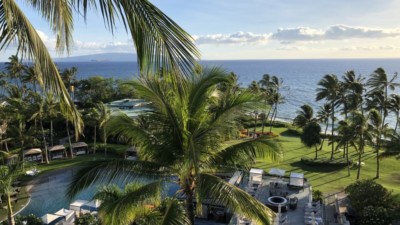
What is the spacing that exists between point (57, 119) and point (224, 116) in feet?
111

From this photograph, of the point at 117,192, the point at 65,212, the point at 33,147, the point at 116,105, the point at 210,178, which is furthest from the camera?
the point at 116,105

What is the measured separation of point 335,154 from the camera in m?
33.1

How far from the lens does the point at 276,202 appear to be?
61.8 feet

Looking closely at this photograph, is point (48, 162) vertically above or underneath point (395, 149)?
underneath

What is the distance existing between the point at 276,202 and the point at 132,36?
17.4 meters

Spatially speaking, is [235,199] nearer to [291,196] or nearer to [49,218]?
[49,218]

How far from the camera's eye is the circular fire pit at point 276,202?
1831 centimetres

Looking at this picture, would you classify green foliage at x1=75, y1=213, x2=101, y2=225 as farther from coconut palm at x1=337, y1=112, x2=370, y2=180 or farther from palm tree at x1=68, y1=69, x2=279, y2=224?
coconut palm at x1=337, y1=112, x2=370, y2=180

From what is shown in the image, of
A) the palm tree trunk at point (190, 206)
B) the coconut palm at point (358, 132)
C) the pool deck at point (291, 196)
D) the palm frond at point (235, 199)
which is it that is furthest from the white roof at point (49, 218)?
the coconut palm at point (358, 132)

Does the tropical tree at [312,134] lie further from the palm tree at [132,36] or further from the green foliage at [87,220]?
the palm tree at [132,36]

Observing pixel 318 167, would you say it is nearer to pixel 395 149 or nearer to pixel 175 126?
pixel 395 149

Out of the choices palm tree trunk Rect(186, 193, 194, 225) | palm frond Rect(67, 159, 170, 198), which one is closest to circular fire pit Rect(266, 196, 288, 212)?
palm tree trunk Rect(186, 193, 194, 225)

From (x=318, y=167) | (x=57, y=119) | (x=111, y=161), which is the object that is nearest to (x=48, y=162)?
(x=57, y=119)

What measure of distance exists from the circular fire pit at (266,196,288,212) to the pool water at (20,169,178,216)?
→ 19.5 feet
